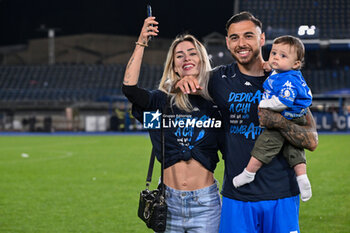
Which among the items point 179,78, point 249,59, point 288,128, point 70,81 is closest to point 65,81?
point 70,81

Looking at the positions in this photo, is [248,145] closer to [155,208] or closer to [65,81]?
[155,208]

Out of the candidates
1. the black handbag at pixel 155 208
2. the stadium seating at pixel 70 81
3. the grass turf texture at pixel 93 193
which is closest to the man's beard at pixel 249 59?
the black handbag at pixel 155 208

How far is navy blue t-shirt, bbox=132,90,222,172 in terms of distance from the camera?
3521mm

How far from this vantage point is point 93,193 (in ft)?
30.9

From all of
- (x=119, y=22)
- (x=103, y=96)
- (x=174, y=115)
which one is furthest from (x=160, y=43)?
(x=174, y=115)

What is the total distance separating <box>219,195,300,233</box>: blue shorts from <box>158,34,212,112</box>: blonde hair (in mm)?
727

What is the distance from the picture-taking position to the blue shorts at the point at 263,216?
10.3 feet

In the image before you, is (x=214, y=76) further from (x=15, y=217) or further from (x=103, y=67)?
(x=103, y=67)

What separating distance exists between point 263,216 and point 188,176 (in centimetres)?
60

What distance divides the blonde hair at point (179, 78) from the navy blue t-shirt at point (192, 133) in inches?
2.0

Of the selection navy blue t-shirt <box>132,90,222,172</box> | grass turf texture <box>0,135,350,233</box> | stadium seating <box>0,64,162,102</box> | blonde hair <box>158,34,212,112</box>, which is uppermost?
blonde hair <box>158,34,212,112</box>

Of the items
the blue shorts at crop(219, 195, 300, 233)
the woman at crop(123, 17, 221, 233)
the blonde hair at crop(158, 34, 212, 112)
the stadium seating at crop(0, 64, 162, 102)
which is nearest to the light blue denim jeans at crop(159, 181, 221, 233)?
the woman at crop(123, 17, 221, 233)

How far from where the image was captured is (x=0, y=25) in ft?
157

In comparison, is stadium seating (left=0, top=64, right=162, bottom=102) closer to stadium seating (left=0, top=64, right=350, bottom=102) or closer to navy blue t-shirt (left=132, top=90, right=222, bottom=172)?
stadium seating (left=0, top=64, right=350, bottom=102)
